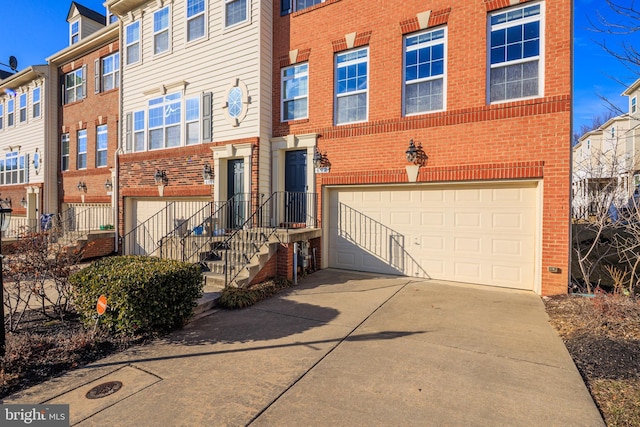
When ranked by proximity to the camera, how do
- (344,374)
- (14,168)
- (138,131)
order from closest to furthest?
(344,374) < (138,131) < (14,168)

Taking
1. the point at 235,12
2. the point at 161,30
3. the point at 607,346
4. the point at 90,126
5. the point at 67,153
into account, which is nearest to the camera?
the point at 607,346

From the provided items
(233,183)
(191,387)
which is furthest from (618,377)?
(233,183)

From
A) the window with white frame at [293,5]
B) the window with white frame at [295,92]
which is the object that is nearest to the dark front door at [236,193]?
the window with white frame at [295,92]

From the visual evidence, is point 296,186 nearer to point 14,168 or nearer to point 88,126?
point 88,126

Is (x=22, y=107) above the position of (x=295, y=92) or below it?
above

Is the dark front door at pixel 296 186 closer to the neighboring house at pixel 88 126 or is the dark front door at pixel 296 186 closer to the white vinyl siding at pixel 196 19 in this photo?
the white vinyl siding at pixel 196 19

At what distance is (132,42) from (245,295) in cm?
1127

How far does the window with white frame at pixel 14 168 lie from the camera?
17922 mm

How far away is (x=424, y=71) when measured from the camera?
8031 mm

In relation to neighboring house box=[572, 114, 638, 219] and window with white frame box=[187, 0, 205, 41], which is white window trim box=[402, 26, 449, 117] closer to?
neighboring house box=[572, 114, 638, 219]

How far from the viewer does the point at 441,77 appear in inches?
307

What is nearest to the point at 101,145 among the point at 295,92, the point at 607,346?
the point at 295,92

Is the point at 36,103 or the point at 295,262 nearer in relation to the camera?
the point at 295,262

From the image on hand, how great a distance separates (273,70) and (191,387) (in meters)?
8.83
